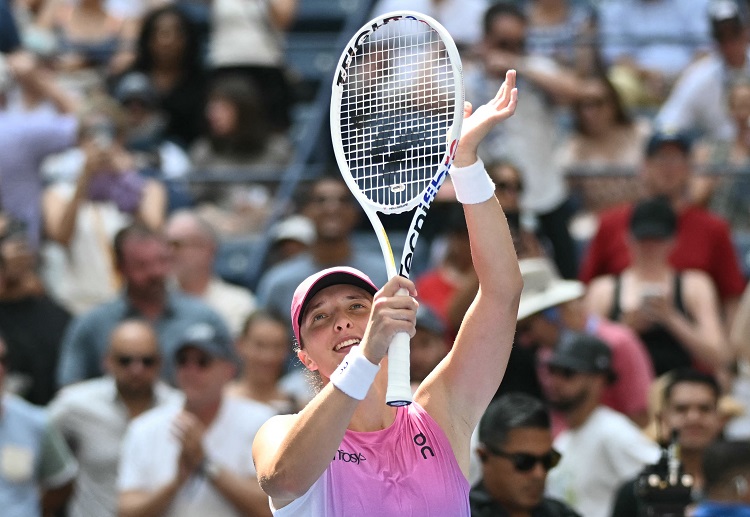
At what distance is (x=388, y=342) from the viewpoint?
149 inches

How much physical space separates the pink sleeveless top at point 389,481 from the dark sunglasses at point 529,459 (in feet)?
5.50

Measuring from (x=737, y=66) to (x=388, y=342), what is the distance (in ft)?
Result: 23.1

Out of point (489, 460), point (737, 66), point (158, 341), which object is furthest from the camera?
point (737, 66)

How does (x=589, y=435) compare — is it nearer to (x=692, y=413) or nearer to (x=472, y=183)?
(x=692, y=413)

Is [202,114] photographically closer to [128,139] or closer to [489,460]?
[128,139]

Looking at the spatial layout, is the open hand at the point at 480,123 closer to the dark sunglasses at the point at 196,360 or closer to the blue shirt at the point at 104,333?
the dark sunglasses at the point at 196,360

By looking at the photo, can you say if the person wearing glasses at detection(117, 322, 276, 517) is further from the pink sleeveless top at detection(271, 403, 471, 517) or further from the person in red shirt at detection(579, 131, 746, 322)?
the pink sleeveless top at detection(271, 403, 471, 517)

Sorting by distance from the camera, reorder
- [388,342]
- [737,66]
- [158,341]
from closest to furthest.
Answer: [388,342] → [158,341] → [737,66]

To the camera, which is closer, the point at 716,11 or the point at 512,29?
the point at 512,29

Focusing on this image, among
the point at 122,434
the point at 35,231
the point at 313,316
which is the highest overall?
the point at 313,316

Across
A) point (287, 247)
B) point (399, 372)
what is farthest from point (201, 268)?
point (399, 372)

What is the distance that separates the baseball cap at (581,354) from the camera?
7.21 metres

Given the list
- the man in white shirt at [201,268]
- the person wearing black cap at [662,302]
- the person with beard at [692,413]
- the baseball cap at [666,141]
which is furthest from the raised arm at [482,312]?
the baseball cap at [666,141]

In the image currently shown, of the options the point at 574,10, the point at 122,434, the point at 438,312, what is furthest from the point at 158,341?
the point at 574,10
